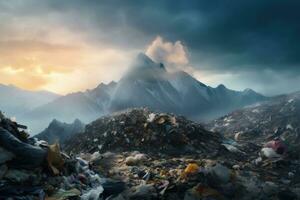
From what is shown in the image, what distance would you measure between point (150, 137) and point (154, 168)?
419cm

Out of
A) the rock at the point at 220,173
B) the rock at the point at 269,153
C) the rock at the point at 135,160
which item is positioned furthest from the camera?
the rock at the point at 269,153

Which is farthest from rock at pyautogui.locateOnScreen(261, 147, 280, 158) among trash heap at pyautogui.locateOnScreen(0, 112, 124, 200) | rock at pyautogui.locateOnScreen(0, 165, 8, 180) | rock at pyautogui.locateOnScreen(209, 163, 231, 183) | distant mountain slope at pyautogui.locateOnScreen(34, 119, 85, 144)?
distant mountain slope at pyautogui.locateOnScreen(34, 119, 85, 144)

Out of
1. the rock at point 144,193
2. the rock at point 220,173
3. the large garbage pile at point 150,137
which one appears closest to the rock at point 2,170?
the rock at point 144,193

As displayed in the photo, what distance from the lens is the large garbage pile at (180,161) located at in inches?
412

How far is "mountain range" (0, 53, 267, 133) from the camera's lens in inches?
3939

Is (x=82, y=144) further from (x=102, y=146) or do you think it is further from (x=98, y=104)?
(x=98, y=104)

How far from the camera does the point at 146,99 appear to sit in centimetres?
10369

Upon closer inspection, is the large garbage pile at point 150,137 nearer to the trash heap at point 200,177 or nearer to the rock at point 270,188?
the trash heap at point 200,177

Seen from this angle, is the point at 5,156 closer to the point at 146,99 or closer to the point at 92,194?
the point at 92,194

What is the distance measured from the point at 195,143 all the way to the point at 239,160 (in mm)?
2105

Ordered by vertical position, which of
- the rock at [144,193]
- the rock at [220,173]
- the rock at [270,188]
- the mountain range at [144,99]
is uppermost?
the mountain range at [144,99]

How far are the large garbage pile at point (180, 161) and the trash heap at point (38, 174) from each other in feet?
2.77

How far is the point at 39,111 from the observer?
118 m

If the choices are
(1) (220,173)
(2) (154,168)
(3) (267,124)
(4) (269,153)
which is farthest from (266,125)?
(1) (220,173)
